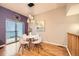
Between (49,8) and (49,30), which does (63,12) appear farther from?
(49,30)

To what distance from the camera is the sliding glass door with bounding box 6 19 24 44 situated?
2566 mm

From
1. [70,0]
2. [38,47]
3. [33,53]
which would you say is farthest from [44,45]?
[70,0]

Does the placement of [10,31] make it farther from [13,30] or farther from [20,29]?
[20,29]

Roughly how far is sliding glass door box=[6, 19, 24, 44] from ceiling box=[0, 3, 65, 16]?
0.94ft

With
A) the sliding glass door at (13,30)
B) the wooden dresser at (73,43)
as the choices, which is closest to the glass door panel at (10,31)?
the sliding glass door at (13,30)

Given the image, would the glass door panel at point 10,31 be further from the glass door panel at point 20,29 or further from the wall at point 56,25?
the wall at point 56,25

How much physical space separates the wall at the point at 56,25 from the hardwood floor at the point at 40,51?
13cm

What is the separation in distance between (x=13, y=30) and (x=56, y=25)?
1033 millimetres

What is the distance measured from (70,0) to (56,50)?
3.79 feet

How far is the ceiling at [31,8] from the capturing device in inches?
95.0

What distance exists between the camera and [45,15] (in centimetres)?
263

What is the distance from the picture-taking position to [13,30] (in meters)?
2.65

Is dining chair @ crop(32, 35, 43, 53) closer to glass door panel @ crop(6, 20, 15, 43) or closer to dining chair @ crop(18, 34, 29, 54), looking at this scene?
dining chair @ crop(18, 34, 29, 54)

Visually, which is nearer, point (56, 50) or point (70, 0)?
point (70, 0)
